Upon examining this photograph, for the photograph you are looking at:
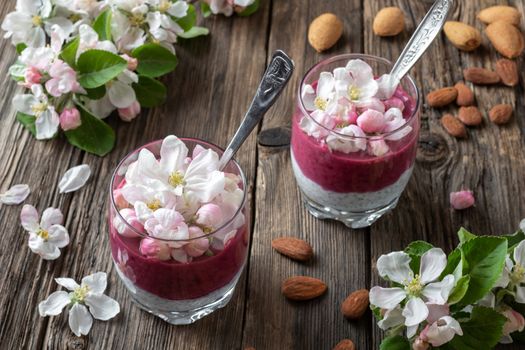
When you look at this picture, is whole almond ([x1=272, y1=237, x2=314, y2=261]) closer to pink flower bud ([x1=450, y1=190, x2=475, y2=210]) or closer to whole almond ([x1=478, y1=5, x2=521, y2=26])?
pink flower bud ([x1=450, y1=190, x2=475, y2=210])

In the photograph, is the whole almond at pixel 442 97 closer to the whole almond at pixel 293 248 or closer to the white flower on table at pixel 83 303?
the whole almond at pixel 293 248

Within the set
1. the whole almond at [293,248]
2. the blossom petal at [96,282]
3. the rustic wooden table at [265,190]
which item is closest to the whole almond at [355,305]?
the rustic wooden table at [265,190]

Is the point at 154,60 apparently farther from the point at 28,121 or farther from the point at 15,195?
the point at 15,195

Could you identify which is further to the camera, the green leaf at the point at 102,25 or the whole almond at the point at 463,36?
the whole almond at the point at 463,36

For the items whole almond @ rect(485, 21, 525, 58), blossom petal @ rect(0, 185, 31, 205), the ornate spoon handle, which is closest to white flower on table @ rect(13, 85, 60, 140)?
blossom petal @ rect(0, 185, 31, 205)

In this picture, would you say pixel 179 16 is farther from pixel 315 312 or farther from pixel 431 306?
pixel 431 306

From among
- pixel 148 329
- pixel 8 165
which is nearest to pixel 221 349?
pixel 148 329
